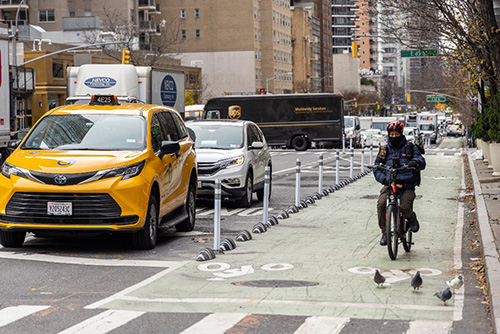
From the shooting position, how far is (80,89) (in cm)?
2781

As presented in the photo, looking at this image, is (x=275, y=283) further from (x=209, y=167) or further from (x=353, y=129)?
(x=353, y=129)

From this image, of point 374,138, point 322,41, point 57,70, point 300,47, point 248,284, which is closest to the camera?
point 248,284

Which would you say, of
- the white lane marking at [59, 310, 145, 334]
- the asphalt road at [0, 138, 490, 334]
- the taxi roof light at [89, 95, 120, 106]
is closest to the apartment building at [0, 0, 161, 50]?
the taxi roof light at [89, 95, 120, 106]

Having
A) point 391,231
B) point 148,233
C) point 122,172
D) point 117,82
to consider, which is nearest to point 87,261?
point 148,233

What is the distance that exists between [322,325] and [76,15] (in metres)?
95.2

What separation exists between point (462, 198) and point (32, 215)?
40.6 feet

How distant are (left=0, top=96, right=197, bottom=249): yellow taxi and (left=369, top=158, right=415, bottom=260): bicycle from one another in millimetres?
3062

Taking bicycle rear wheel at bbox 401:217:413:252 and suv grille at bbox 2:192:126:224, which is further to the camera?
bicycle rear wheel at bbox 401:217:413:252

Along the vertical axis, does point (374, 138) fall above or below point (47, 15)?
below

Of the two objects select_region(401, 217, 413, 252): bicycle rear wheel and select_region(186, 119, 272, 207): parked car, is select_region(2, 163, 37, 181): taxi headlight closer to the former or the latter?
select_region(401, 217, 413, 252): bicycle rear wheel

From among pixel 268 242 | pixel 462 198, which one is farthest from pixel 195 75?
Answer: pixel 268 242

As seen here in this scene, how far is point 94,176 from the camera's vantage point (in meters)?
11.3

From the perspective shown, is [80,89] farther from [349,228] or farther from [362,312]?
[362,312]

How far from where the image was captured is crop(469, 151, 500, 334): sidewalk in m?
8.09
